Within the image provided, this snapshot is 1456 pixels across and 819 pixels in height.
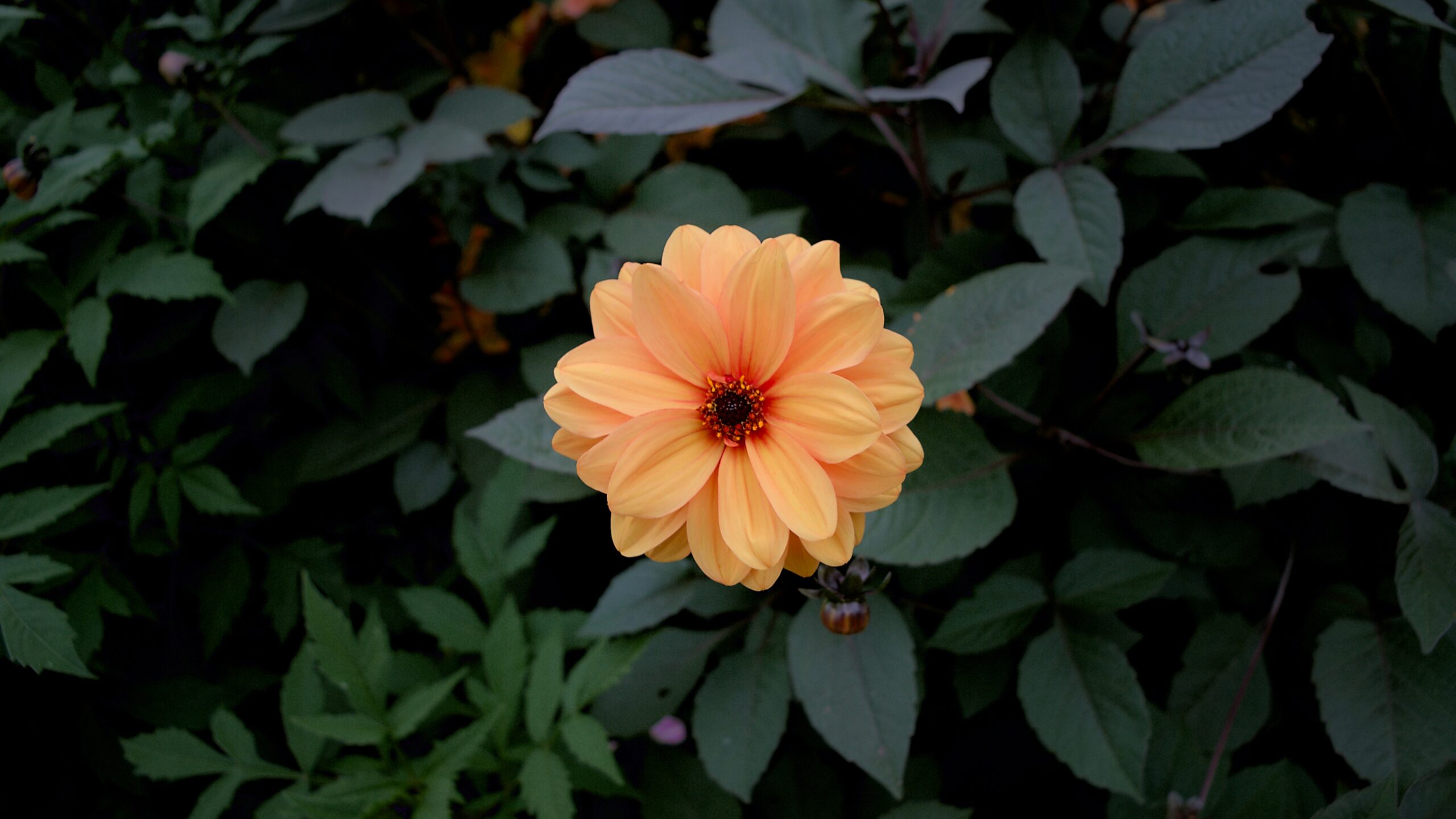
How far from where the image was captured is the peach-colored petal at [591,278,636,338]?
26.9 inches

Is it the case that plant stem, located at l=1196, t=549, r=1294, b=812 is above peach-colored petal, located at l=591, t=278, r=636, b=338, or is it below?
below

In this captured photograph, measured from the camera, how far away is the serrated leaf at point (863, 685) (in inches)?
34.1

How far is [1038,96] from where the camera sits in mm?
1067

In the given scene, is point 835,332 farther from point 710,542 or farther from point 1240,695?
point 1240,695

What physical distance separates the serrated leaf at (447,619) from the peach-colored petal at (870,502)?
2.15ft

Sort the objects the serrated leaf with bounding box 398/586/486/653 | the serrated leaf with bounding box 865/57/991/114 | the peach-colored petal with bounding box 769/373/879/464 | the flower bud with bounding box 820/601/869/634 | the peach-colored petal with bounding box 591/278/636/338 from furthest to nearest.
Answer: the serrated leaf with bounding box 398/586/486/653 < the serrated leaf with bounding box 865/57/991/114 < the flower bud with bounding box 820/601/869/634 < the peach-colored petal with bounding box 591/278/636/338 < the peach-colored petal with bounding box 769/373/879/464

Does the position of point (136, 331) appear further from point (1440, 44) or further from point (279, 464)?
point (1440, 44)

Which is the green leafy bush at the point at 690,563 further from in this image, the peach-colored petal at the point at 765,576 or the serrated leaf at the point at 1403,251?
the peach-colored petal at the point at 765,576

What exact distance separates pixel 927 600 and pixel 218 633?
1.07 meters

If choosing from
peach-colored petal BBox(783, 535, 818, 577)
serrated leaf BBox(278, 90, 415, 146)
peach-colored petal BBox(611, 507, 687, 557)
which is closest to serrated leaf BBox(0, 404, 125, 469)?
serrated leaf BBox(278, 90, 415, 146)

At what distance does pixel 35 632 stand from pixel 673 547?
760 millimetres

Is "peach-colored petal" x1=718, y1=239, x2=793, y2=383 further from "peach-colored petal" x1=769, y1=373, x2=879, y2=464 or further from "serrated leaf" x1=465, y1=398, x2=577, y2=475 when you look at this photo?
"serrated leaf" x1=465, y1=398, x2=577, y2=475

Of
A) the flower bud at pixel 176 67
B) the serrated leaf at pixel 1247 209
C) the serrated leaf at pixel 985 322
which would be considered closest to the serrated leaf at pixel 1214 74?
the serrated leaf at pixel 1247 209

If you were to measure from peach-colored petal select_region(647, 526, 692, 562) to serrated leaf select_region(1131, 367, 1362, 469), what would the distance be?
59 cm
